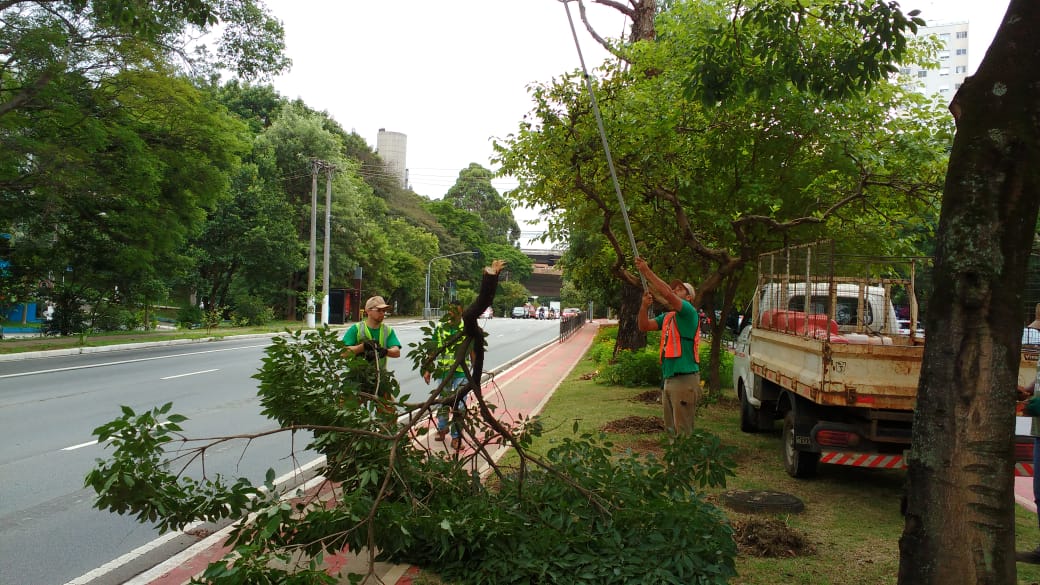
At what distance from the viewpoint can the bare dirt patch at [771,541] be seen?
5.02 m

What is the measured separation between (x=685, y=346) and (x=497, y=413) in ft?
14.9

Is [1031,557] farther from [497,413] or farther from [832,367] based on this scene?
[497,413]

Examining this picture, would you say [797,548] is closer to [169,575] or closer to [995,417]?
[995,417]

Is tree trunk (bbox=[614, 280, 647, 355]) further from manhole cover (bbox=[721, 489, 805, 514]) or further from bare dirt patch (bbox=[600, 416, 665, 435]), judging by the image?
manhole cover (bbox=[721, 489, 805, 514])

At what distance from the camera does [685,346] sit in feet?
23.0

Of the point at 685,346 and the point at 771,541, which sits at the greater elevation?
the point at 685,346

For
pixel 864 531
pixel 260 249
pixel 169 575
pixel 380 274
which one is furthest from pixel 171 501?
pixel 380 274

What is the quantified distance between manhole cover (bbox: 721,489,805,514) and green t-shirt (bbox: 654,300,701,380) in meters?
1.17

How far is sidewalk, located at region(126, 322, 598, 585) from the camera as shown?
4.57 m

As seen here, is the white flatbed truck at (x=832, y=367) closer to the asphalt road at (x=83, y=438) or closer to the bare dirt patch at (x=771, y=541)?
the bare dirt patch at (x=771, y=541)

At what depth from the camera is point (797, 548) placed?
16.8ft

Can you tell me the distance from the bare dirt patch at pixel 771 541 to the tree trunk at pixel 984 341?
5.55 ft

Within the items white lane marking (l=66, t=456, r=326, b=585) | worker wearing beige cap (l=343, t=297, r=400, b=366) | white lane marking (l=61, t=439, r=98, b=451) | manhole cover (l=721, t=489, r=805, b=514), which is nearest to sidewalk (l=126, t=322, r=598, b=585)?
white lane marking (l=66, t=456, r=326, b=585)

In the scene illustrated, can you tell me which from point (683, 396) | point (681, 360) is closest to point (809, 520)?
point (683, 396)
